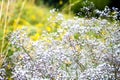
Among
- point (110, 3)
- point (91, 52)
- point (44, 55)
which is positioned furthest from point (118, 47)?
point (110, 3)

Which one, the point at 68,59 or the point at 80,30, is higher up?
the point at 80,30

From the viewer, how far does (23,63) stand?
9.42ft

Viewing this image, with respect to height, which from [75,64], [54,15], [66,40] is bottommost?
[75,64]

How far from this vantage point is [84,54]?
9.21ft

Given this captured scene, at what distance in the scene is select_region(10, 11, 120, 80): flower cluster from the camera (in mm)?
2566

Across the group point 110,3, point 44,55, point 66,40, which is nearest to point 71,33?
point 66,40

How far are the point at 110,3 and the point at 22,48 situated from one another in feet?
4.47

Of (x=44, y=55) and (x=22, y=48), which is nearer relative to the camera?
(x=44, y=55)

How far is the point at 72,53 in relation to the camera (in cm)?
271

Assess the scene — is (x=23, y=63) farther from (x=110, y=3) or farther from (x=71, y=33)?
(x=110, y=3)

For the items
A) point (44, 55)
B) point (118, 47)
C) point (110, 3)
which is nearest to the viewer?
point (118, 47)

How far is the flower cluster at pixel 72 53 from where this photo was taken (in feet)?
8.42

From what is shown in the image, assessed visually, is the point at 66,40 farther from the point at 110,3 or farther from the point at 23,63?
the point at 110,3

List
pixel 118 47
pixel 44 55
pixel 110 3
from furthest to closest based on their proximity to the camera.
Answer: pixel 110 3 → pixel 44 55 → pixel 118 47
